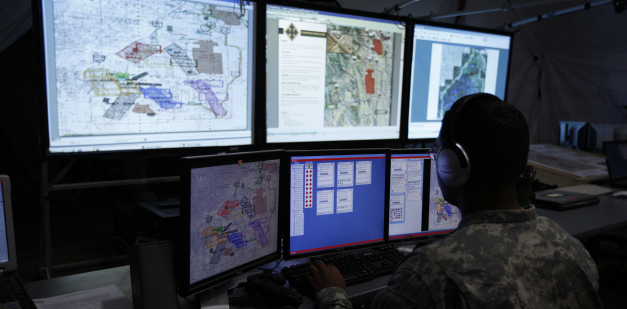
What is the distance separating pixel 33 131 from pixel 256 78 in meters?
3.62

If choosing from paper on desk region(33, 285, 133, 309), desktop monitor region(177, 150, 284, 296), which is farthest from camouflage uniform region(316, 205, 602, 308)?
paper on desk region(33, 285, 133, 309)

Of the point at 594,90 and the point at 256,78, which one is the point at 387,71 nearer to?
the point at 256,78

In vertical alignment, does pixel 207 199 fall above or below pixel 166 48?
below

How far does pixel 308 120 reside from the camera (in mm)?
2102

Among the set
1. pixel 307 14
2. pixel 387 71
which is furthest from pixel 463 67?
pixel 307 14

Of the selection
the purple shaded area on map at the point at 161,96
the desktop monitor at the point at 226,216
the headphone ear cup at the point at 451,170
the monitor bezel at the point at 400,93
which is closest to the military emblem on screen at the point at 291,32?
the monitor bezel at the point at 400,93

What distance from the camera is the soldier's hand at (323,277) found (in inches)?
43.1

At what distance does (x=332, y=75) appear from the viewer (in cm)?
213
